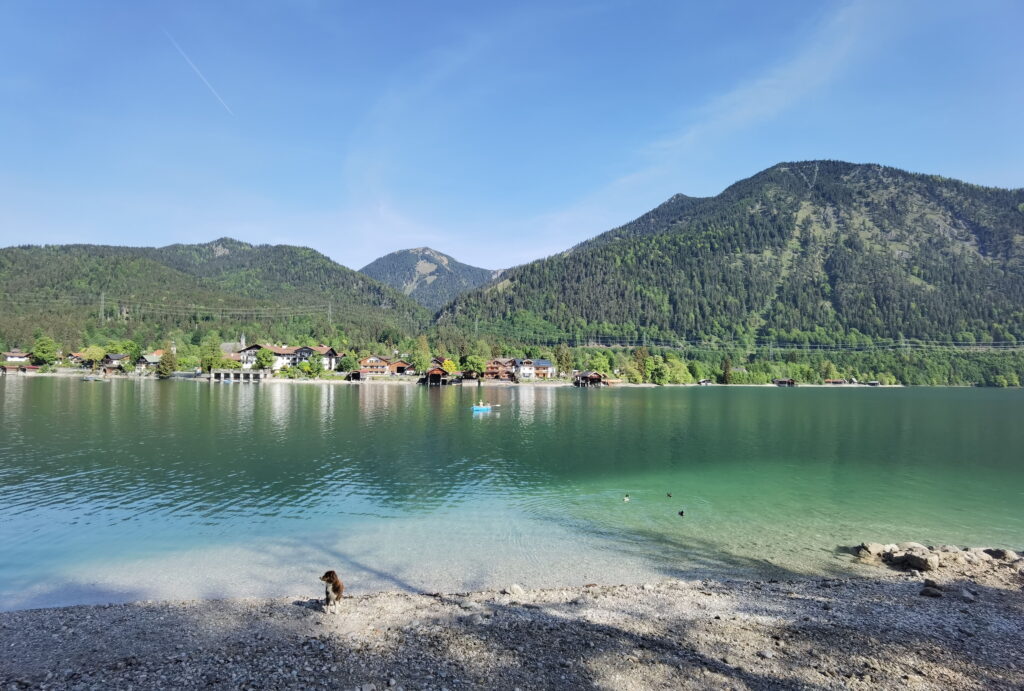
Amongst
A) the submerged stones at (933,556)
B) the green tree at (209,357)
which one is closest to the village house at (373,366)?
the green tree at (209,357)

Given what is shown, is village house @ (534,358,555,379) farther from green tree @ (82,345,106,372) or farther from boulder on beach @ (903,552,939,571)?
boulder on beach @ (903,552,939,571)

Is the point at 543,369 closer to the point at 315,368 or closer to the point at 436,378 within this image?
the point at 436,378

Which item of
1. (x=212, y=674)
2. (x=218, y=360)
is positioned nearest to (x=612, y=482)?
(x=212, y=674)

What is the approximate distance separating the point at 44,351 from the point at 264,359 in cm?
6907

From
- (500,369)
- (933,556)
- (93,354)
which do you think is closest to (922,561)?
(933,556)

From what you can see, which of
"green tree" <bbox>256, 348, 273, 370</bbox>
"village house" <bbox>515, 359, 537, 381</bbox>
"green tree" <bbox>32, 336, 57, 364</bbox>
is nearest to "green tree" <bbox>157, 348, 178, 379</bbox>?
"green tree" <bbox>256, 348, 273, 370</bbox>

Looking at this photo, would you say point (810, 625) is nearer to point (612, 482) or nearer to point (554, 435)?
point (612, 482)

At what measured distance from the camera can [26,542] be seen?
2116 centimetres

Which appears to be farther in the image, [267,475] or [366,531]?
[267,475]

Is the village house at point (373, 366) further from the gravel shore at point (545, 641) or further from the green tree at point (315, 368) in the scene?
the gravel shore at point (545, 641)

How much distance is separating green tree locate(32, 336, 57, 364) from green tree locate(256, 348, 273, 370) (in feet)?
213

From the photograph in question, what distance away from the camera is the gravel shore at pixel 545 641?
36.3ft

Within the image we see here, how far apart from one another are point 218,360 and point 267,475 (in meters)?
139

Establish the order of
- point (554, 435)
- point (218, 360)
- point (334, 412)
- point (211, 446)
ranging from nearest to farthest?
point (211, 446) → point (554, 435) → point (334, 412) → point (218, 360)
